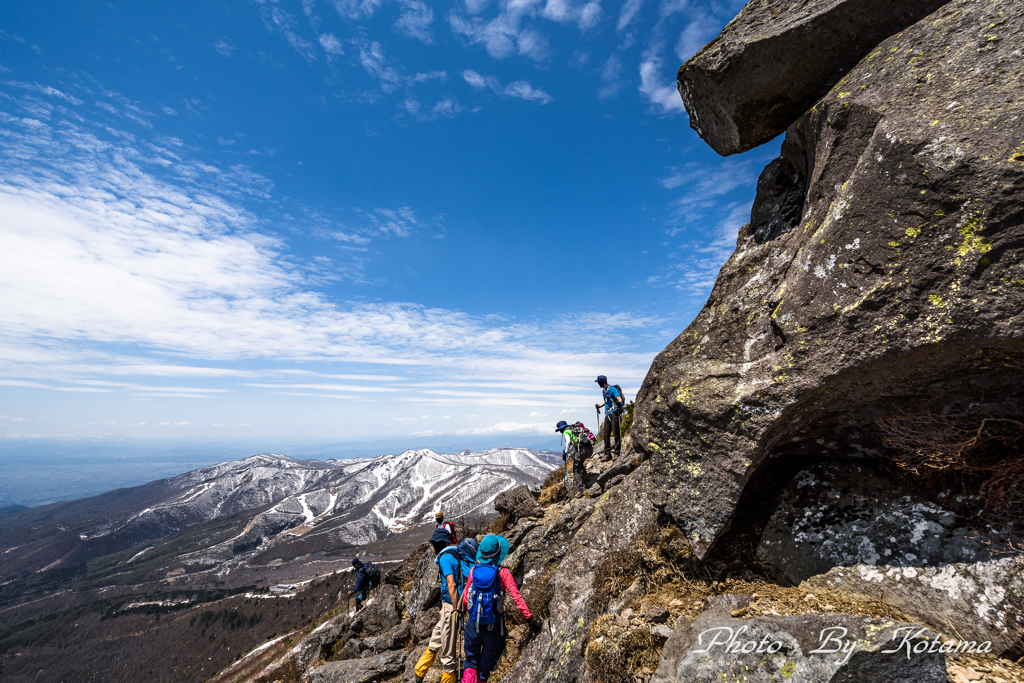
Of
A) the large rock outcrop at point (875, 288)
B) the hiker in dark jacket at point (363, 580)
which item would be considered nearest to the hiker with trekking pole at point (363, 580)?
the hiker in dark jacket at point (363, 580)

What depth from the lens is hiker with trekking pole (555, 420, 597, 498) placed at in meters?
18.1

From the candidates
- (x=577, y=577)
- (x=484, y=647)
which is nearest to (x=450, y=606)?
(x=484, y=647)

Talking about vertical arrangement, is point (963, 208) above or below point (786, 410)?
above

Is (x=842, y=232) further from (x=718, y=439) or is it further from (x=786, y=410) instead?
(x=718, y=439)


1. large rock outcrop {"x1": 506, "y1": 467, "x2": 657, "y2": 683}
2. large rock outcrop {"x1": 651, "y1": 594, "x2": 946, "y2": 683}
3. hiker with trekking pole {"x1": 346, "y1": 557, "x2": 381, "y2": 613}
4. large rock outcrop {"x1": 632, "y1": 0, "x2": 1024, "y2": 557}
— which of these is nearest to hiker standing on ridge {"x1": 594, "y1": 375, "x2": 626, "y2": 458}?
large rock outcrop {"x1": 506, "y1": 467, "x2": 657, "y2": 683}

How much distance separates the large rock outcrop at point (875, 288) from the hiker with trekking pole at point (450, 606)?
547 centimetres

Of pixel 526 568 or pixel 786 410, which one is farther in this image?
pixel 526 568

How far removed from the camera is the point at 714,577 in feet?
28.2

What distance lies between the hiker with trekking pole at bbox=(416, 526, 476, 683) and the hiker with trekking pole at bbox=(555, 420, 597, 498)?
7412mm

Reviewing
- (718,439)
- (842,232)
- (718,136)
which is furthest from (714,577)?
(718,136)

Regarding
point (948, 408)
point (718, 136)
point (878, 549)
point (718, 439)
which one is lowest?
point (878, 549)

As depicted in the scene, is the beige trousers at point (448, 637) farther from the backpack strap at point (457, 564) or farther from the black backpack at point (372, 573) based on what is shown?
the black backpack at point (372, 573)

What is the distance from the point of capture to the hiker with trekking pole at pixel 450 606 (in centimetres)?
1085

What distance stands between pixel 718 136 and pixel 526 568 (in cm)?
1619
